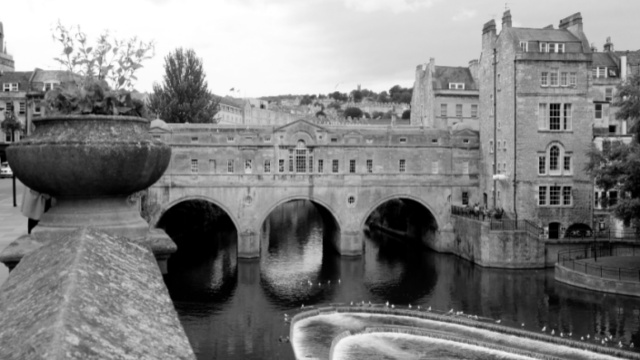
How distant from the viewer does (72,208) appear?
648cm

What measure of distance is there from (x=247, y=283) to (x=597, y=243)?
916 inches

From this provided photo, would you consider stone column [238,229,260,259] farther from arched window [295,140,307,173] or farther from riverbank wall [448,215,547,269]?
riverbank wall [448,215,547,269]

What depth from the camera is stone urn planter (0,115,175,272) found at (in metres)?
6.02

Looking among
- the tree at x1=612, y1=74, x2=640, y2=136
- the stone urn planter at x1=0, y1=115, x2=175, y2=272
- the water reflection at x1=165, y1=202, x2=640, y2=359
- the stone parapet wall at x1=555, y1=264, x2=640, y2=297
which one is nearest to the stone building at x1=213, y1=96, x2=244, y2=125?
Answer: the water reflection at x1=165, y1=202, x2=640, y2=359

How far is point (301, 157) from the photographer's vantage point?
49.8m

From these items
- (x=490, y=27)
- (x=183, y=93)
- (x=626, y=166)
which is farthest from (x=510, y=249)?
(x=183, y=93)

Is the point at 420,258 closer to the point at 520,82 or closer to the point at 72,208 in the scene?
the point at 520,82

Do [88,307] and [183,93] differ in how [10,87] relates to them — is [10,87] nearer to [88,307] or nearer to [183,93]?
[183,93]

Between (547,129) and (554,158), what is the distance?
7.30 feet

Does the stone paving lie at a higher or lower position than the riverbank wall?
higher

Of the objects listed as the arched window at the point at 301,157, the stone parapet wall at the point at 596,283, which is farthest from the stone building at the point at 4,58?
the stone parapet wall at the point at 596,283

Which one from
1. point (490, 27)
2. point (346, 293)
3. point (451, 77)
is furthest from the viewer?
point (451, 77)

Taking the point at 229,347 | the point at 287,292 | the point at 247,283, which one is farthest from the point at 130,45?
the point at 247,283

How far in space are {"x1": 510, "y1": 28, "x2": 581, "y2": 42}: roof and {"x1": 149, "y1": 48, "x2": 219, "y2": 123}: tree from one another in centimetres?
3277
